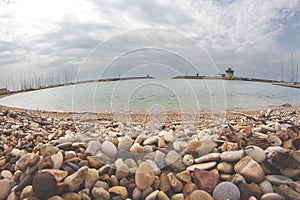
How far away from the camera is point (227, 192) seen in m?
2.09

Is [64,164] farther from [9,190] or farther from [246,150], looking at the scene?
[246,150]

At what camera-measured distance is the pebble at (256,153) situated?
2.38 meters

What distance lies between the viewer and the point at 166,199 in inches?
84.2

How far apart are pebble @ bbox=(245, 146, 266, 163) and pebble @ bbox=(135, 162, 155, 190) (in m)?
0.98

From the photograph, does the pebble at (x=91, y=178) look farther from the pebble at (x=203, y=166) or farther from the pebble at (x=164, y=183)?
the pebble at (x=203, y=166)

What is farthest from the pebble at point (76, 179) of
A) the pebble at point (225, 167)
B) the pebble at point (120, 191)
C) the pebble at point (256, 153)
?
the pebble at point (256, 153)

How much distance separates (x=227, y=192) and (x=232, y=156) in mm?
399

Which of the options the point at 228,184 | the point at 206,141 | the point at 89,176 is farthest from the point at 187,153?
the point at 89,176

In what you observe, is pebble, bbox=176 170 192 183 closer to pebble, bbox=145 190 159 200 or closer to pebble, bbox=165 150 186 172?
pebble, bbox=165 150 186 172

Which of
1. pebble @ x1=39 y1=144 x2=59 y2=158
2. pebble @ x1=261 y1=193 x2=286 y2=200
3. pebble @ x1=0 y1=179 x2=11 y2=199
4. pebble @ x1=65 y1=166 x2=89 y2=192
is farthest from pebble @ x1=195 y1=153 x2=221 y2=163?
pebble @ x1=0 y1=179 x2=11 y2=199

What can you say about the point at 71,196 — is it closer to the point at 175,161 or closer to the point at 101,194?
the point at 101,194

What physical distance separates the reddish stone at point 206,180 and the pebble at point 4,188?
1766mm

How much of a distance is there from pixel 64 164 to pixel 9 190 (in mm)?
538

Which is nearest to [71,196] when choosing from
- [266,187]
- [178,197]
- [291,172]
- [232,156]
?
[178,197]
